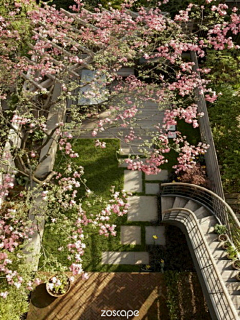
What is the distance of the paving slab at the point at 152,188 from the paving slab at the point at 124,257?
2233 millimetres

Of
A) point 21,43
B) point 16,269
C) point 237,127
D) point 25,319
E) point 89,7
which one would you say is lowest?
point 25,319

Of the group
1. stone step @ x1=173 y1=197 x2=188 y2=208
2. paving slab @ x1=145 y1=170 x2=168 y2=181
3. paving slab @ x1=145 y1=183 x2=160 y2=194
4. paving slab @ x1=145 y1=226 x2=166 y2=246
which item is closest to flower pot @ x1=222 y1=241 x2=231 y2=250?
stone step @ x1=173 y1=197 x2=188 y2=208

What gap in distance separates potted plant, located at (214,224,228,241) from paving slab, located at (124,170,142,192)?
336cm

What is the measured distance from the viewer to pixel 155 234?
9.77m

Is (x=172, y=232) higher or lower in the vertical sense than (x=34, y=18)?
lower

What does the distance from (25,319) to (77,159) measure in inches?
220

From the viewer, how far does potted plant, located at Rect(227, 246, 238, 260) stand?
24.1ft

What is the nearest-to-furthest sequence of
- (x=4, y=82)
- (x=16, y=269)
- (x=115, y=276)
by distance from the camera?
(x=16, y=269) → (x=115, y=276) → (x=4, y=82)

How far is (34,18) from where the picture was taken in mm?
11109

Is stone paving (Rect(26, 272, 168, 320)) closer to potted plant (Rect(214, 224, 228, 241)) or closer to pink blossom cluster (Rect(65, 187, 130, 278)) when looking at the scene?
pink blossom cluster (Rect(65, 187, 130, 278))

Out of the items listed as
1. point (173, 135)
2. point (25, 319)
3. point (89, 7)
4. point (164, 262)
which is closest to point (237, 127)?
point (173, 135)

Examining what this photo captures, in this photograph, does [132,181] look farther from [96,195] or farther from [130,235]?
[130,235]

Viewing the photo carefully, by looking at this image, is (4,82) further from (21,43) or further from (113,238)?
(113,238)

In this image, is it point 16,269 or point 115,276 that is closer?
point 16,269
